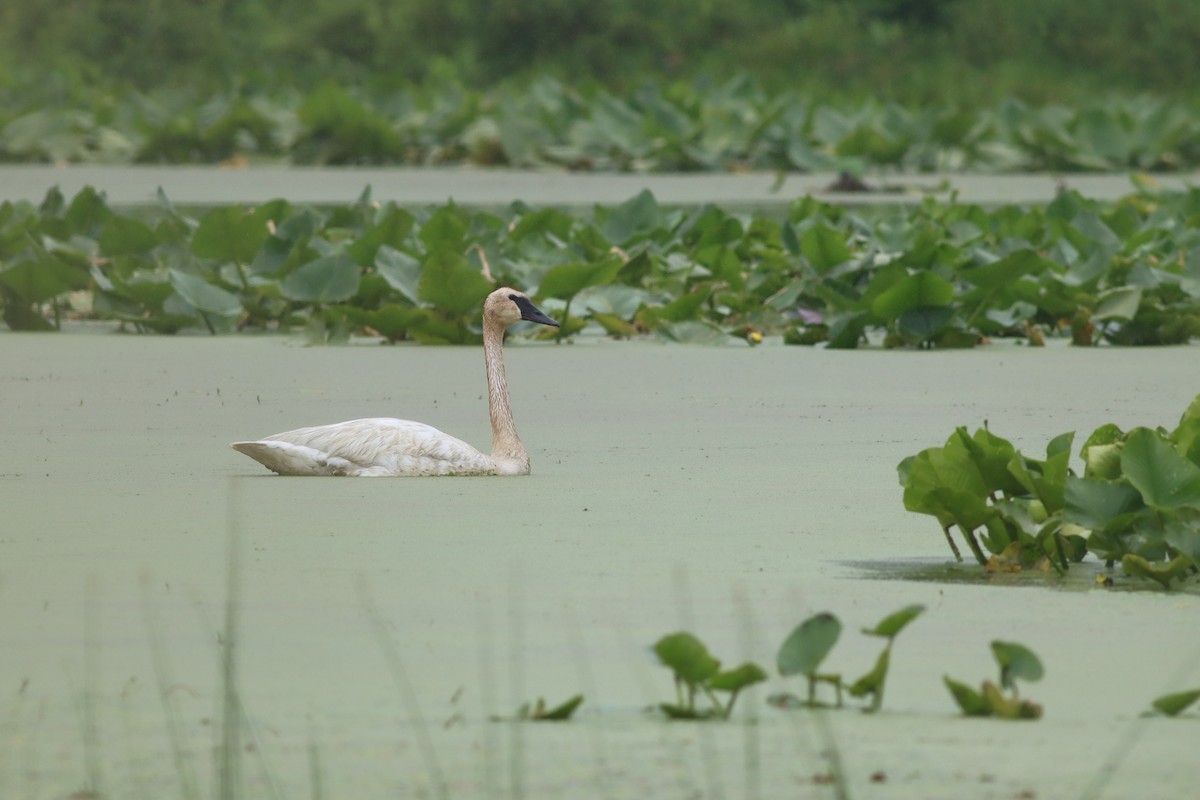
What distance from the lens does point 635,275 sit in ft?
22.7

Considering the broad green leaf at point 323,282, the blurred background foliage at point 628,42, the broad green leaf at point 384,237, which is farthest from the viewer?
the blurred background foliage at point 628,42

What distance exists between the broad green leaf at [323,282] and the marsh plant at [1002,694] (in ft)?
13.5

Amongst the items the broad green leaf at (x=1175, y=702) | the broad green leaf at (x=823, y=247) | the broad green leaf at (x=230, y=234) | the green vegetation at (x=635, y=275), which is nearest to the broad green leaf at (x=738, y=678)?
the broad green leaf at (x=1175, y=702)

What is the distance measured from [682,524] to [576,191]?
8.65m

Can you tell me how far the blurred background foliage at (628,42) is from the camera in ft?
66.0

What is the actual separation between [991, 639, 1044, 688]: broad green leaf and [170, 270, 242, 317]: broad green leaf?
4.41 meters

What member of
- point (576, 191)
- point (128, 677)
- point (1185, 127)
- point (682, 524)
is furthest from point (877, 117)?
point (128, 677)

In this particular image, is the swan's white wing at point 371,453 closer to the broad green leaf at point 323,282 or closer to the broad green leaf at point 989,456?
the broad green leaf at point 989,456

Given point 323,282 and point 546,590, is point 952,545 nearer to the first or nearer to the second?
point 546,590

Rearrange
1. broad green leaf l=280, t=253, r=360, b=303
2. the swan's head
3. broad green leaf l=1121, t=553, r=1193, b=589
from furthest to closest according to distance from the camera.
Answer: broad green leaf l=280, t=253, r=360, b=303, the swan's head, broad green leaf l=1121, t=553, r=1193, b=589

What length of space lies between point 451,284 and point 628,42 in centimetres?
1505

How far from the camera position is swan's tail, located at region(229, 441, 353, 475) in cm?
397

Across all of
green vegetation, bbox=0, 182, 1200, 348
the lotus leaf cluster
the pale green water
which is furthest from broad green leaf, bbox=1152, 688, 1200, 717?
the lotus leaf cluster

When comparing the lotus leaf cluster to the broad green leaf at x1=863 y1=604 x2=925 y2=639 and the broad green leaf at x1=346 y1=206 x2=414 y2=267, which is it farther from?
the broad green leaf at x1=863 y1=604 x2=925 y2=639
